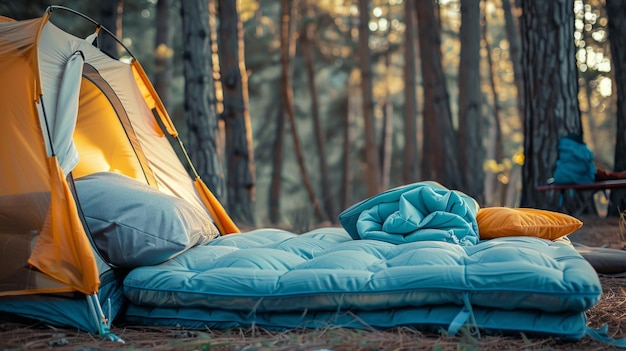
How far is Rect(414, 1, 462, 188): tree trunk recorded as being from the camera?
901 centimetres

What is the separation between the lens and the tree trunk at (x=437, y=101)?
9.01m

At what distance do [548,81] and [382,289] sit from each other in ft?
12.8

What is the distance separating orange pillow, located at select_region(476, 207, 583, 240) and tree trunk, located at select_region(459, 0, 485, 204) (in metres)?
5.17

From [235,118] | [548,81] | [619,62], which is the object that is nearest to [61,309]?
[548,81]

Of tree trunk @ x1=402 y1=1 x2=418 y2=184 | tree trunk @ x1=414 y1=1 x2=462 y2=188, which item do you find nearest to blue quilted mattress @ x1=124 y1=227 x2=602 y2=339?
tree trunk @ x1=414 y1=1 x2=462 y2=188

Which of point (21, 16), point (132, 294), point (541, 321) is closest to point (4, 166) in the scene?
point (132, 294)

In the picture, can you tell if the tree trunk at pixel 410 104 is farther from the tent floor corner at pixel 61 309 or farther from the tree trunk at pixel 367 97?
the tent floor corner at pixel 61 309

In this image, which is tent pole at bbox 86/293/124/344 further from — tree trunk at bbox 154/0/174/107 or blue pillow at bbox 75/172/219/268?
tree trunk at bbox 154/0/174/107

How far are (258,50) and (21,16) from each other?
797 centimetres

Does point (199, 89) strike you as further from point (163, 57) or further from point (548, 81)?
point (163, 57)

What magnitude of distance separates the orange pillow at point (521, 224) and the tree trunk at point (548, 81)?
7.84 feet

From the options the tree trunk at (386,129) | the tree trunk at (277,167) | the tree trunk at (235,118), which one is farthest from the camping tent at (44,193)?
the tree trunk at (386,129)

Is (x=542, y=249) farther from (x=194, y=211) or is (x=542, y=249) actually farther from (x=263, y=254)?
(x=194, y=211)

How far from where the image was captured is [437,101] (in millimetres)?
9125
